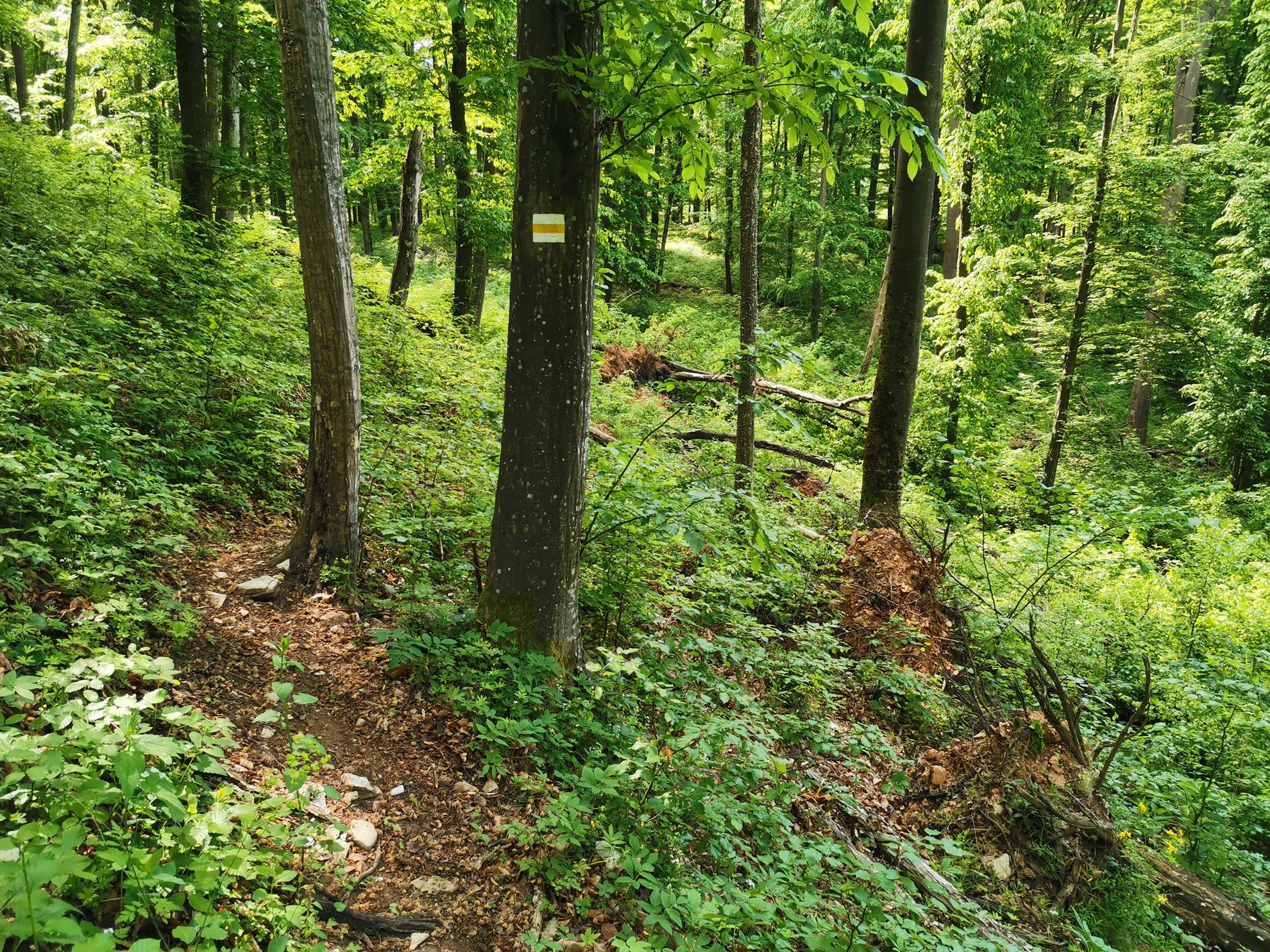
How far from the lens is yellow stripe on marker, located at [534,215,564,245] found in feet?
11.7

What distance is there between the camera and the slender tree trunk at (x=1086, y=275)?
11.8 meters

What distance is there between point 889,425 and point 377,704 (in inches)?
232

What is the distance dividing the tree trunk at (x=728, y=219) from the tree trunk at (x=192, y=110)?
18.6 m

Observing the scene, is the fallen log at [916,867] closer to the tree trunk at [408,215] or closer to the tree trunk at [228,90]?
the tree trunk at [408,215]

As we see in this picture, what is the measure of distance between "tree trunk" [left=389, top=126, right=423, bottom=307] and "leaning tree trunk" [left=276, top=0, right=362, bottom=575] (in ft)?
22.1

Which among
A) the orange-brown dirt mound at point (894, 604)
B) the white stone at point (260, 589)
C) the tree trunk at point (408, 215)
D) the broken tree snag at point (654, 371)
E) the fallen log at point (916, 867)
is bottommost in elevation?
the fallen log at point (916, 867)

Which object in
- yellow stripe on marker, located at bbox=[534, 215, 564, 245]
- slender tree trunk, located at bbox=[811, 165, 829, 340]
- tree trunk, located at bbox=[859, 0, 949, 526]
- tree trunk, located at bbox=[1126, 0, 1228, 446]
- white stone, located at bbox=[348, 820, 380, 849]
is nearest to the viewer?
white stone, located at bbox=[348, 820, 380, 849]

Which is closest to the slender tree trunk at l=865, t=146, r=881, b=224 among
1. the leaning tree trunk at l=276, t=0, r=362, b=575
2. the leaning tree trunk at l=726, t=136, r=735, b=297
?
the leaning tree trunk at l=726, t=136, r=735, b=297

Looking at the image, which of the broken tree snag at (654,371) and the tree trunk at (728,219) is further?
the tree trunk at (728,219)

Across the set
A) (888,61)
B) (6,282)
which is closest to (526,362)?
(6,282)

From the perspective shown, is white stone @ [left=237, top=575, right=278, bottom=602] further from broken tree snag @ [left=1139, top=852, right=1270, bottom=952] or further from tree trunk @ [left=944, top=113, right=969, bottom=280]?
tree trunk @ [left=944, top=113, right=969, bottom=280]

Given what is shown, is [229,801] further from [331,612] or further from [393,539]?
[393,539]

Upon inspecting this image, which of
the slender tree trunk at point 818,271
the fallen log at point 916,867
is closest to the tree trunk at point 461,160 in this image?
the fallen log at point 916,867

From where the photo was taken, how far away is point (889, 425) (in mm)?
7316
